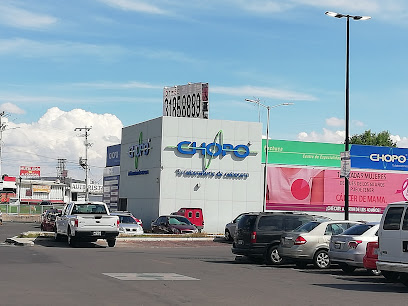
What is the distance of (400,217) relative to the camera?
1609cm

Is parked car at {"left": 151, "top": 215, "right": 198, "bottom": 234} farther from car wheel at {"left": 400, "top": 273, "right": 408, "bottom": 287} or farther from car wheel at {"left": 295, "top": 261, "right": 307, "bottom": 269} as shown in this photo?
car wheel at {"left": 400, "top": 273, "right": 408, "bottom": 287}

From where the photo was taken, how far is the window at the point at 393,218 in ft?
53.0

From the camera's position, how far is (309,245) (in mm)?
21234

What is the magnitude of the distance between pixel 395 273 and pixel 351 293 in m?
2.45

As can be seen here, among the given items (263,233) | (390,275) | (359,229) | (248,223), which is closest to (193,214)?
(248,223)

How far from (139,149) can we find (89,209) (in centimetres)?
2521

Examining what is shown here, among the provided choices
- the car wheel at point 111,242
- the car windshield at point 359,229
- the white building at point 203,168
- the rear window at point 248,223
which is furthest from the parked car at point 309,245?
the white building at point 203,168

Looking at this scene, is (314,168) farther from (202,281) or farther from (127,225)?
(202,281)

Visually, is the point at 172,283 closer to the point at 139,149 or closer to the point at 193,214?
the point at 193,214

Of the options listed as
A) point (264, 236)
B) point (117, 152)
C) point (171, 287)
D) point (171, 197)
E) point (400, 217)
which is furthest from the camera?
point (117, 152)

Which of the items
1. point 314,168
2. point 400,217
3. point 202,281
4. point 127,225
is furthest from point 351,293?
point 314,168

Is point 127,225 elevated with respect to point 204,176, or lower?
lower

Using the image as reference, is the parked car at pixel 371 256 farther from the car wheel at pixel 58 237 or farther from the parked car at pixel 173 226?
the parked car at pixel 173 226

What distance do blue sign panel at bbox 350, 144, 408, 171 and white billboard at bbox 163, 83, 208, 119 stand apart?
13.2 m
